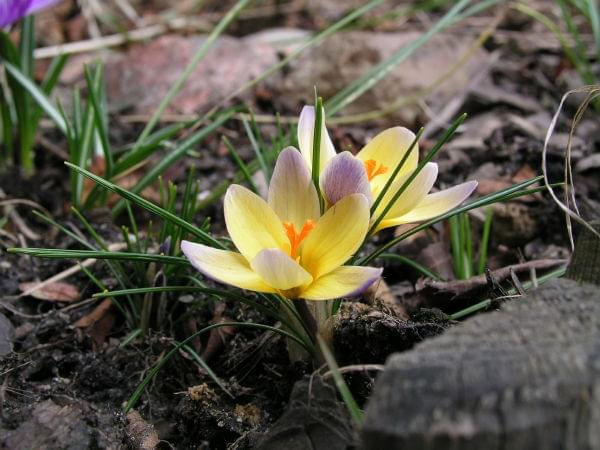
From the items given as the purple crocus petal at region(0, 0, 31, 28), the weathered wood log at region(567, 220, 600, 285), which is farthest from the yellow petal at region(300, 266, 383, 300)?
the purple crocus petal at region(0, 0, 31, 28)

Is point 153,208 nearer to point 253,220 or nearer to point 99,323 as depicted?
point 253,220

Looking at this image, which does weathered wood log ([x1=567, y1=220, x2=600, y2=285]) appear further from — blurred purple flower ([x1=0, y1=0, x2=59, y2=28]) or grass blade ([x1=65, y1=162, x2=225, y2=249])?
blurred purple flower ([x1=0, y1=0, x2=59, y2=28])

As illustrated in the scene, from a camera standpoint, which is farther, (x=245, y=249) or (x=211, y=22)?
(x=211, y=22)

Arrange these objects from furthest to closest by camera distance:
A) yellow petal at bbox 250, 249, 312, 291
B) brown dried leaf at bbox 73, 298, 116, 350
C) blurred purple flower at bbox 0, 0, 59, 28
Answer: blurred purple flower at bbox 0, 0, 59, 28 → brown dried leaf at bbox 73, 298, 116, 350 → yellow petal at bbox 250, 249, 312, 291

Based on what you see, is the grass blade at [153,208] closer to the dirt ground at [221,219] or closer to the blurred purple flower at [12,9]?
the dirt ground at [221,219]

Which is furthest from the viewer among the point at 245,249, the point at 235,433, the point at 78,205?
the point at 78,205

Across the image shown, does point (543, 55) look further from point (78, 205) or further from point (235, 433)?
point (235, 433)

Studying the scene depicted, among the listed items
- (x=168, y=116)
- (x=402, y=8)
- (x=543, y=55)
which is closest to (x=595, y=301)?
(x=168, y=116)
